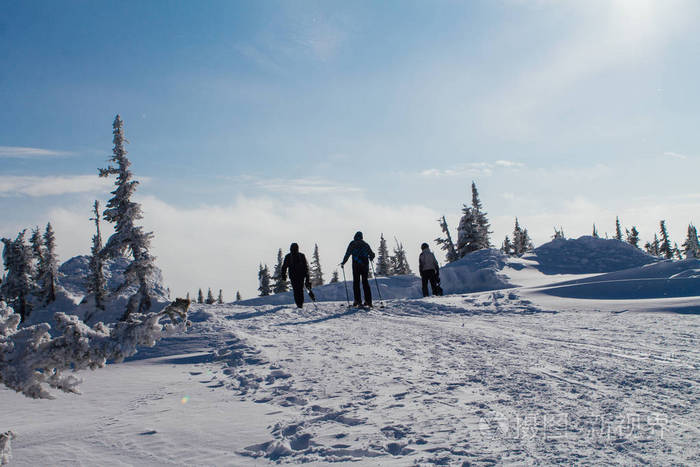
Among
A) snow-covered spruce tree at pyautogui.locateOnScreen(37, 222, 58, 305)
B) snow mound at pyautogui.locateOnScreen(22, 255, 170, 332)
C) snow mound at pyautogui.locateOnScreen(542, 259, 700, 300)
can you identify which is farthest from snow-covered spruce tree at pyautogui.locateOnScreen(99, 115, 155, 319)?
snow-covered spruce tree at pyautogui.locateOnScreen(37, 222, 58, 305)

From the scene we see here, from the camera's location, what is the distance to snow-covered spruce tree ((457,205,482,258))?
38.8 m

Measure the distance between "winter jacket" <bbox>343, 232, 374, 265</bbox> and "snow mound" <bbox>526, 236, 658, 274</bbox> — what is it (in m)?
13.4

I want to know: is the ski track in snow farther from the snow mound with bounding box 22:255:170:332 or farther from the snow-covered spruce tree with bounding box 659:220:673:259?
the snow-covered spruce tree with bounding box 659:220:673:259

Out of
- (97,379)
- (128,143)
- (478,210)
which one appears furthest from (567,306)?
(478,210)

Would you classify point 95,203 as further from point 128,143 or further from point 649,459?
point 649,459

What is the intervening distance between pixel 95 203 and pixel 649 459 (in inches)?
2133

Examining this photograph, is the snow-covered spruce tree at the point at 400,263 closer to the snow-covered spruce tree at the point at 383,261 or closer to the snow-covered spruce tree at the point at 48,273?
the snow-covered spruce tree at the point at 383,261

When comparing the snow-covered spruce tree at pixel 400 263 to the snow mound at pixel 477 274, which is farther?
the snow-covered spruce tree at pixel 400 263

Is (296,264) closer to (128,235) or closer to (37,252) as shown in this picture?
(128,235)

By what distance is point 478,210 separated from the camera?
141ft

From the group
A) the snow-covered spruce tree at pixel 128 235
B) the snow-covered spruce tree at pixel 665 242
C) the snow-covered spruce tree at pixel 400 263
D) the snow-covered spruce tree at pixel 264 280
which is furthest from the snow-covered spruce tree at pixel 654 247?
the snow-covered spruce tree at pixel 128 235

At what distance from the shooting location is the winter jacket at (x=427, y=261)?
15.7m

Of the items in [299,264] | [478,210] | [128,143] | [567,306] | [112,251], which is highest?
[128,143]

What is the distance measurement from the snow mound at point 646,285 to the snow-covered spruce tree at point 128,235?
19757 millimetres
